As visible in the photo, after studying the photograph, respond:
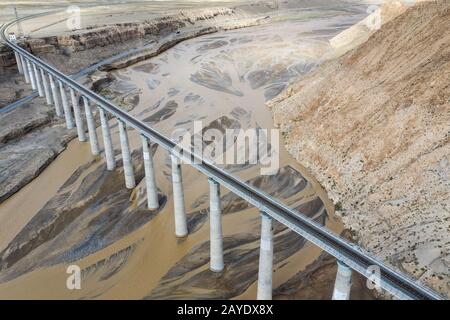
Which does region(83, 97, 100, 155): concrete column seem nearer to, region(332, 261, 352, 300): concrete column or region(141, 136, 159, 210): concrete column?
region(141, 136, 159, 210): concrete column

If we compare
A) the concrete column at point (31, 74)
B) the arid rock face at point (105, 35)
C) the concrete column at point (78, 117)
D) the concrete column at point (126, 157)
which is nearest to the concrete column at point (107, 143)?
the concrete column at point (126, 157)

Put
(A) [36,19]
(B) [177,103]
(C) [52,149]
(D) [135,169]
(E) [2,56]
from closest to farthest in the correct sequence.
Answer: (D) [135,169], (C) [52,149], (B) [177,103], (E) [2,56], (A) [36,19]

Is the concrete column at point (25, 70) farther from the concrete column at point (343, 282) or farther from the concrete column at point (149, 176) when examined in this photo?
the concrete column at point (343, 282)

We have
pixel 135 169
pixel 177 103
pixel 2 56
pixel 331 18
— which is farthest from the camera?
pixel 331 18

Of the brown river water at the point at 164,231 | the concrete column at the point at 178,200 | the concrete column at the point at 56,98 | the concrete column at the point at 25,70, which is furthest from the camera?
the concrete column at the point at 25,70
